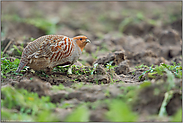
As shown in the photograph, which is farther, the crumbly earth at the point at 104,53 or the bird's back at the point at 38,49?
the bird's back at the point at 38,49

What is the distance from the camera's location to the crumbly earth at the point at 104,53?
3.10 metres

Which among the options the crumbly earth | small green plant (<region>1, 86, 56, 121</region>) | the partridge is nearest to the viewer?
small green plant (<region>1, 86, 56, 121</region>)

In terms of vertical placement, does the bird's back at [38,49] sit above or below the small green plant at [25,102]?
above

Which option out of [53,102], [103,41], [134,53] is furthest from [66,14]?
[53,102]

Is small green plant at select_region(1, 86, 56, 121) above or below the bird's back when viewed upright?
below

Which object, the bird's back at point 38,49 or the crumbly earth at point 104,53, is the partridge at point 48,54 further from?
the crumbly earth at point 104,53

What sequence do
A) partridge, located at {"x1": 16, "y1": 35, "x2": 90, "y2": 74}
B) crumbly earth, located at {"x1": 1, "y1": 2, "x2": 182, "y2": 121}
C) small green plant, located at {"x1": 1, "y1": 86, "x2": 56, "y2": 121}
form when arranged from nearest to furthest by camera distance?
1. small green plant, located at {"x1": 1, "y1": 86, "x2": 56, "y2": 121}
2. crumbly earth, located at {"x1": 1, "y1": 2, "x2": 182, "y2": 121}
3. partridge, located at {"x1": 16, "y1": 35, "x2": 90, "y2": 74}

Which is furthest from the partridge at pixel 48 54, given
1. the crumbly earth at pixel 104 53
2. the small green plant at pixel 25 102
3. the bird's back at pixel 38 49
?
the small green plant at pixel 25 102

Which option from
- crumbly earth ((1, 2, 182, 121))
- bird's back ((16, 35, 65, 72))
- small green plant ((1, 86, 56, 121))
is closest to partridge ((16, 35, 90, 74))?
bird's back ((16, 35, 65, 72))

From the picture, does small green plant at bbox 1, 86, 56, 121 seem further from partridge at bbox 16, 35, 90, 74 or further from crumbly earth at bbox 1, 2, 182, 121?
partridge at bbox 16, 35, 90, 74

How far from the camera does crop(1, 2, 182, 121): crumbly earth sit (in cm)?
310

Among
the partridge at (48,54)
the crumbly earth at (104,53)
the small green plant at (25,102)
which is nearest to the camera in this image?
the small green plant at (25,102)

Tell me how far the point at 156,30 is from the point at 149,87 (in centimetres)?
704

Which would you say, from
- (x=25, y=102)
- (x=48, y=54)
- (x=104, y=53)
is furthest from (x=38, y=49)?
(x=104, y=53)
